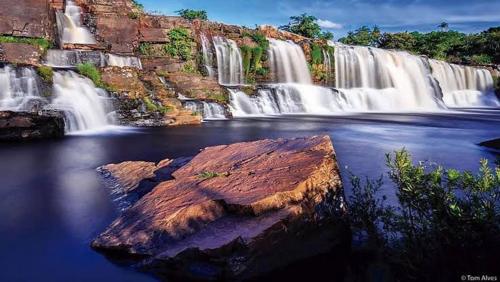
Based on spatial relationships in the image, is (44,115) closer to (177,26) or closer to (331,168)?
(331,168)

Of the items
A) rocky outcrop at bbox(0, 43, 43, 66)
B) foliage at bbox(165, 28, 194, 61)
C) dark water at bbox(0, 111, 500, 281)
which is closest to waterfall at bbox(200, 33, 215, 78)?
foliage at bbox(165, 28, 194, 61)

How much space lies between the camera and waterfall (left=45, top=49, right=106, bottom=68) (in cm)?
2175

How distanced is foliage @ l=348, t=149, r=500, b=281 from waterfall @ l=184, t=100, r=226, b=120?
56.5ft

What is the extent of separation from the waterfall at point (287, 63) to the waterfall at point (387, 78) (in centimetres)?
310

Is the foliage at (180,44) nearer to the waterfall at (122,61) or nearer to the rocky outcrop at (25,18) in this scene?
the waterfall at (122,61)

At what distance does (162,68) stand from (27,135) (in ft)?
42.4

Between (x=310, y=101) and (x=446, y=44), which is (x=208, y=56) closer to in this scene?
(x=310, y=101)

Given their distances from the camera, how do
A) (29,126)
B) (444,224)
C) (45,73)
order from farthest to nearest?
(45,73)
(29,126)
(444,224)

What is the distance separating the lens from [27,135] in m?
13.6

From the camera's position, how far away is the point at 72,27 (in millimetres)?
26609

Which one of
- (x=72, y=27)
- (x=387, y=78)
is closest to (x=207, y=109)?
(x=72, y=27)

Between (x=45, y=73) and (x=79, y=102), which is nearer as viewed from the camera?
(x=45, y=73)

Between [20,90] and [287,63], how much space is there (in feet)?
63.8

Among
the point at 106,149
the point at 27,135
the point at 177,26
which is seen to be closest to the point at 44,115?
the point at 27,135
